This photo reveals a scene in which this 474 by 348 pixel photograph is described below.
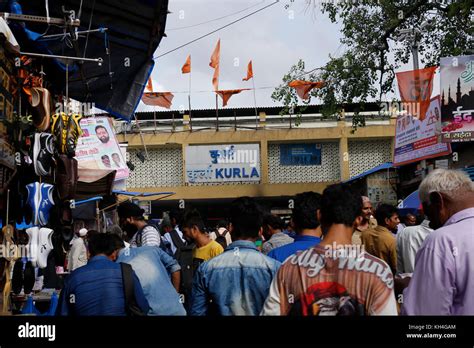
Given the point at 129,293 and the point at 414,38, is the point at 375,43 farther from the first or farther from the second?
the point at 129,293

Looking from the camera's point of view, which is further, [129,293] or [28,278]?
[28,278]

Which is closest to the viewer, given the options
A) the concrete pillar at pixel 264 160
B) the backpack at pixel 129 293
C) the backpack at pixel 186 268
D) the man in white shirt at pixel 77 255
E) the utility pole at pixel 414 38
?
the backpack at pixel 129 293

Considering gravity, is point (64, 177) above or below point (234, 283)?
above

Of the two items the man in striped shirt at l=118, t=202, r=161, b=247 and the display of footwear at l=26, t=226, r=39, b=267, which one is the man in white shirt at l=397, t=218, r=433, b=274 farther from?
the display of footwear at l=26, t=226, r=39, b=267

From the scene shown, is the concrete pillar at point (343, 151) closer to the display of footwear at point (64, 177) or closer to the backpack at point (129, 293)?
the display of footwear at point (64, 177)

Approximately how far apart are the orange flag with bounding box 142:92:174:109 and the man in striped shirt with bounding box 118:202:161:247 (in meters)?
13.1

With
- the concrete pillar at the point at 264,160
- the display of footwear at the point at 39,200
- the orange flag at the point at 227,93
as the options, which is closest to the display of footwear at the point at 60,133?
the display of footwear at the point at 39,200

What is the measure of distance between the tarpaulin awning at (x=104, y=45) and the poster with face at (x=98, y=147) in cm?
270

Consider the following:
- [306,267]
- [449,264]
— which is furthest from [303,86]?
[449,264]

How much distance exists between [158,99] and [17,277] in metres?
12.8

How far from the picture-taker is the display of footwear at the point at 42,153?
6.87 meters

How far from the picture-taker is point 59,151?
7352 millimetres

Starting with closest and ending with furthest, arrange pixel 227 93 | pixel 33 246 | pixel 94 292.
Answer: pixel 94 292, pixel 33 246, pixel 227 93

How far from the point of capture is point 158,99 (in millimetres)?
19234
